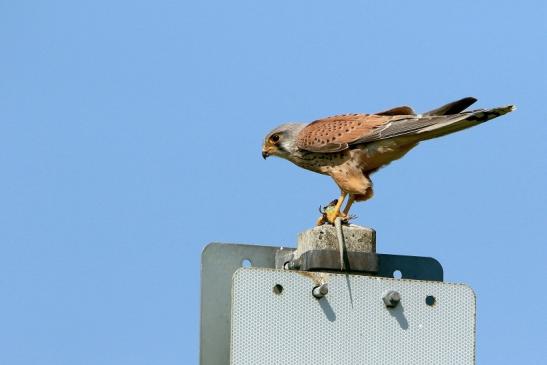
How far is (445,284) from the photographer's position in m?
3.42

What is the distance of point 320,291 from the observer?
125 inches

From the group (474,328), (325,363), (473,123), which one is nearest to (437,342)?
(474,328)

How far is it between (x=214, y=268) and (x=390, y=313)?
2.22 feet

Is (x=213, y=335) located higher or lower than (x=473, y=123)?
lower

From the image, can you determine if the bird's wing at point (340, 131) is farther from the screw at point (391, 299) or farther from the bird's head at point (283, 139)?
the screw at point (391, 299)

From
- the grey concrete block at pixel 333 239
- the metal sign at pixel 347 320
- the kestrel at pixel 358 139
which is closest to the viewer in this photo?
the metal sign at pixel 347 320

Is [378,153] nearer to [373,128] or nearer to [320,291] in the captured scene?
[373,128]

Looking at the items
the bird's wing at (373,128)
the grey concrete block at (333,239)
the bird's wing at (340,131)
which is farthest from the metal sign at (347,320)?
the bird's wing at (340,131)

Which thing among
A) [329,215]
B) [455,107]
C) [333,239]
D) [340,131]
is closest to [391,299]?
[333,239]

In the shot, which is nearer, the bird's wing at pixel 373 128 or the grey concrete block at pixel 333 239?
the grey concrete block at pixel 333 239

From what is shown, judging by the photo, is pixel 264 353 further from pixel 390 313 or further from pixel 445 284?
pixel 445 284

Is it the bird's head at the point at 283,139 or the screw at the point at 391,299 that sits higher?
the bird's head at the point at 283,139

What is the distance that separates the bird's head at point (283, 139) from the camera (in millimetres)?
5109

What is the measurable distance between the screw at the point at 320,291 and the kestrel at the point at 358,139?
0.95 metres
